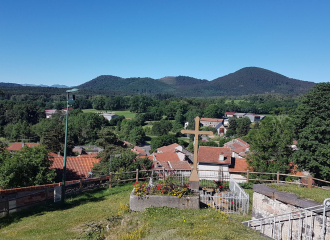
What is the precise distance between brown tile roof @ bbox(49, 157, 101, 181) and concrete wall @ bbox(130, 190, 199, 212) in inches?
513

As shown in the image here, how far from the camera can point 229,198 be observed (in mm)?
10305

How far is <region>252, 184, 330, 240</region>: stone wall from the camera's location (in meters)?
6.97

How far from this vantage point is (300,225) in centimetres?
709

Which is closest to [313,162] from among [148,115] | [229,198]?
[229,198]

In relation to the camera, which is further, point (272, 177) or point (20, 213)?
point (272, 177)

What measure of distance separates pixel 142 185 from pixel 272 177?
1138 cm

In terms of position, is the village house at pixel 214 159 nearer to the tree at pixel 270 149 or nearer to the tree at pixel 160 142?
the tree at pixel 270 149

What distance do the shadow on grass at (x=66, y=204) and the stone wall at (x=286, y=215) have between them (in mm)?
7336

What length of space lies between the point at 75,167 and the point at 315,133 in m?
19.9

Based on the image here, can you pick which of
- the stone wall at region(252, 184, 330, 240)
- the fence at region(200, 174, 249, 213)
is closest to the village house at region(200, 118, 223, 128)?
the fence at region(200, 174, 249, 213)

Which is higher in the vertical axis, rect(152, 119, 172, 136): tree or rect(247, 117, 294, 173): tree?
rect(247, 117, 294, 173): tree

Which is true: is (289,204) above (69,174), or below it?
above

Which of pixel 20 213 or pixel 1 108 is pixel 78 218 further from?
pixel 1 108

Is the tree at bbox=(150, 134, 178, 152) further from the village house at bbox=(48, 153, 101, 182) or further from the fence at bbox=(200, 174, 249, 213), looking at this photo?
the fence at bbox=(200, 174, 249, 213)
